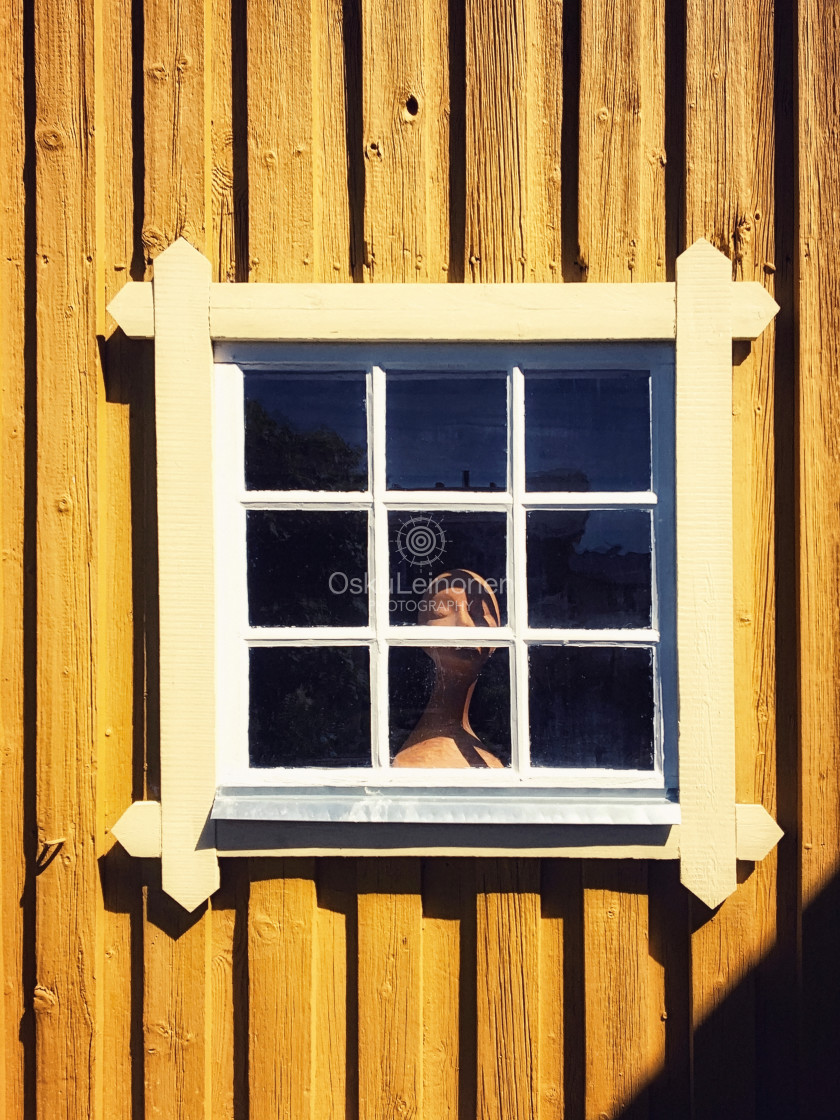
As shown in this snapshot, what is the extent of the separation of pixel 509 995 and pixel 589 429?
4.67 feet

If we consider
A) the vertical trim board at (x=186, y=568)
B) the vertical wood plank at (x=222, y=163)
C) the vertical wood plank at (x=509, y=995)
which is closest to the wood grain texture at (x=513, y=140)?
the vertical wood plank at (x=222, y=163)

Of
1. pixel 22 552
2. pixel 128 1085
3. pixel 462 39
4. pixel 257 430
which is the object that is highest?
pixel 462 39

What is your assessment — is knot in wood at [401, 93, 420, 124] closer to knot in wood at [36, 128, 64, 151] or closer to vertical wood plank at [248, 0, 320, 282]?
vertical wood plank at [248, 0, 320, 282]

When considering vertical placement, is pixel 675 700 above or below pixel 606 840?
above

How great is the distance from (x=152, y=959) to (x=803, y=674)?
1777 mm

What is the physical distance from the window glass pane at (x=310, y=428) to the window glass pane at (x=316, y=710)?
17.4 inches

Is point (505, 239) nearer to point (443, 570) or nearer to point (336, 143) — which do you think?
point (336, 143)

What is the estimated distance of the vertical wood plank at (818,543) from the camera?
1.71 m

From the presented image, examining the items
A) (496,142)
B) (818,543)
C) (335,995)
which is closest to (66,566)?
(335,995)

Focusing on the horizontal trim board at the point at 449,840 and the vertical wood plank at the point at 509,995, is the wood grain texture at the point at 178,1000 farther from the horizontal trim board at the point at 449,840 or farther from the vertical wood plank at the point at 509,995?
the vertical wood plank at the point at 509,995

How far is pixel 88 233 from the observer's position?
175 centimetres

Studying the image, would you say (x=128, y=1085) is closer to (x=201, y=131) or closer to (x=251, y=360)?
(x=251, y=360)

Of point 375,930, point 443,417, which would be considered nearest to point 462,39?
point 443,417

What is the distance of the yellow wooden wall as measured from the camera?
1712mm
